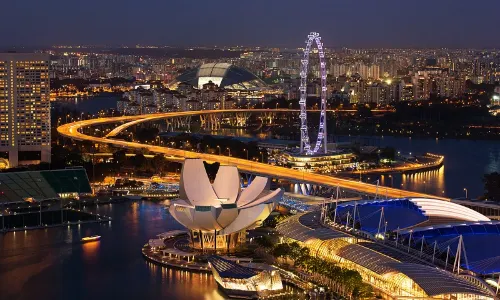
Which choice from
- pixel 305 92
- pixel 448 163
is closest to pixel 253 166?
pixel 305 92

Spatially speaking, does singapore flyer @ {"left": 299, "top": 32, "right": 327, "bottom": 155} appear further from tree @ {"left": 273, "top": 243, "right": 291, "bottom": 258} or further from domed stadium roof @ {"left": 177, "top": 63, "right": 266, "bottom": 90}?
domed stadium roof @ {"left": 177, "top": 63, "right": 266, "bottom": 90}

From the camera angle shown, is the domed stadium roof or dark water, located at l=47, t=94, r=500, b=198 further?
the domed stadium roof

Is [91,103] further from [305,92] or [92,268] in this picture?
[92,268]

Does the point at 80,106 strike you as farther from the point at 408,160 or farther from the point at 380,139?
the point at 408,160

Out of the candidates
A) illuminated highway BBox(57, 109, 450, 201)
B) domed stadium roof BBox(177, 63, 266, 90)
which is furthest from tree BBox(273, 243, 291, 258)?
domed stadium roof BBox(177, 63, 266, 90)

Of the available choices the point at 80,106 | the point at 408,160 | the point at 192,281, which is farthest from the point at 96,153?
the point at 80,106

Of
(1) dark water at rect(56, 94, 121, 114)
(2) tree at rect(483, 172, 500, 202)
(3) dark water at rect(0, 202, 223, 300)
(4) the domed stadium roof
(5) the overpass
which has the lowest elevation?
(3) dark water at rect(0, 202, 223, 300)

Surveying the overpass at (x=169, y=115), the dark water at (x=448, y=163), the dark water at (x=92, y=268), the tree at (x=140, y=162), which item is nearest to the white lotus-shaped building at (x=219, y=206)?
the dark water at (x=92, y=268)
